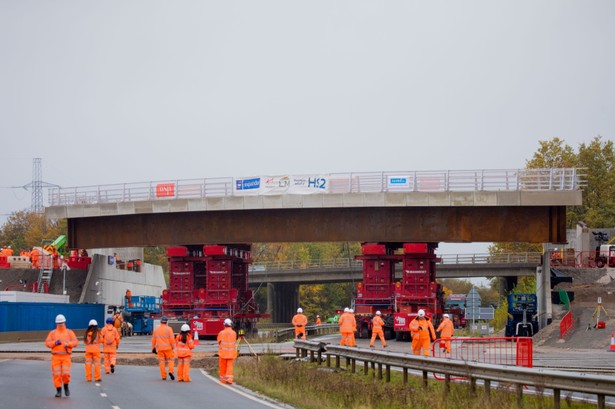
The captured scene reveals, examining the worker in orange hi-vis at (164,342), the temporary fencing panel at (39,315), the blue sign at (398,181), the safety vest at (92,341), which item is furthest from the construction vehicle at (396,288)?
the safety vest at (92,341)

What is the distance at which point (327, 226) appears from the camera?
50.4 metres

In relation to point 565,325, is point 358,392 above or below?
above

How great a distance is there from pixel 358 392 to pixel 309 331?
41.5 meters

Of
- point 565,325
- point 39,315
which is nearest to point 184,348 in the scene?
point 565,325

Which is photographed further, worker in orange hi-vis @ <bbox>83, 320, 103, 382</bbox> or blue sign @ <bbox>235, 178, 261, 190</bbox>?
blue sign @ <bbox>235, 178, 261, 190</bbox>

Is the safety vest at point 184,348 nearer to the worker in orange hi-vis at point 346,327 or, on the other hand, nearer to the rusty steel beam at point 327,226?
the worker in orange hi-vis at point 346,327

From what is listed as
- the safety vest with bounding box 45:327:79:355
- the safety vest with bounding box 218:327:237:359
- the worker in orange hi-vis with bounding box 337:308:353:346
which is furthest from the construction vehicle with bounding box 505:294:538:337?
the safety vest with bounding box 45:327:79:355

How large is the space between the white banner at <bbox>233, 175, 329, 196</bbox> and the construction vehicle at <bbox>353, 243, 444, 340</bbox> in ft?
13.8

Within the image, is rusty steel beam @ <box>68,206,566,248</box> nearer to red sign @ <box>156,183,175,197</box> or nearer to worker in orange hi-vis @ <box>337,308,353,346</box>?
red sign @ <box>156,183,175,197</box>

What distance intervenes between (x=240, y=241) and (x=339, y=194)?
6592 mm

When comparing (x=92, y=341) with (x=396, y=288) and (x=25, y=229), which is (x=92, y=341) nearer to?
(x=396, y=288)

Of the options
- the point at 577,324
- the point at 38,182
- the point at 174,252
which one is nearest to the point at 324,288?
the point at 38,182

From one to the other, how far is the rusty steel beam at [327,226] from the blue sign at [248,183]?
1.52 metres

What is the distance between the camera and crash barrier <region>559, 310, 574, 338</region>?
133 ft
